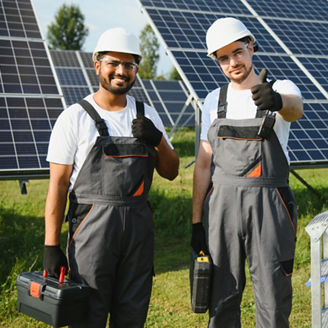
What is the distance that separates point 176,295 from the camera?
5.12m

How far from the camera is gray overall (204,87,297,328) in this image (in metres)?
2.99

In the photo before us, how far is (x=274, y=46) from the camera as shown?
895cm

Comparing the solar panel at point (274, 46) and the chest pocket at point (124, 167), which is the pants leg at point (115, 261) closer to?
the chest pocket at point (124, 167)

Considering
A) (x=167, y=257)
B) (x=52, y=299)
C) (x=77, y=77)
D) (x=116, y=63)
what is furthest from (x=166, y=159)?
(x=77, y=77)

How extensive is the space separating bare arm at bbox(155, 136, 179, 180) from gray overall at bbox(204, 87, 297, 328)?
29 cm

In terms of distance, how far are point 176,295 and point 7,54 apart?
420 cm

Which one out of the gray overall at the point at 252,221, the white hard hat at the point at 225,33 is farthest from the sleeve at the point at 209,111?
the white hard hat at the point at 225,33

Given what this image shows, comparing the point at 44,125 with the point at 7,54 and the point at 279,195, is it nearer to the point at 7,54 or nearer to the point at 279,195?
the point at 7,54

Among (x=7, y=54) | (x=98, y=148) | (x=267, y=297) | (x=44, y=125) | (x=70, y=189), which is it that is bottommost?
(x=267, y=297)

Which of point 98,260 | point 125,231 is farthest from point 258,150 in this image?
point 98,260

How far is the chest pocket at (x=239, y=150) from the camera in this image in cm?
301

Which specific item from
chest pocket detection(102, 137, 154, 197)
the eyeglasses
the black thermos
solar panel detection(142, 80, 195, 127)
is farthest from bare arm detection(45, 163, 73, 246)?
solar panel detection(142, 80, 195, 127)

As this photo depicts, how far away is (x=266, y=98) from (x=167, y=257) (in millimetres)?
3960

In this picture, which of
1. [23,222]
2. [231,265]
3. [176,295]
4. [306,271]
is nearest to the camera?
[231,265]
